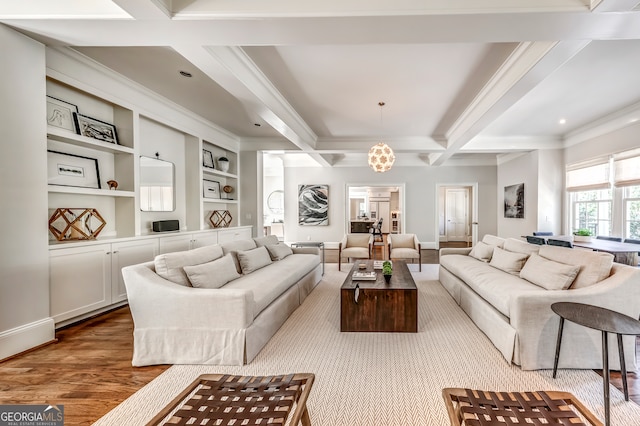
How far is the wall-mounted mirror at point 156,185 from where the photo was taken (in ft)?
14.0

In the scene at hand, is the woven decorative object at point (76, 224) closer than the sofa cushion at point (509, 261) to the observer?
Yes

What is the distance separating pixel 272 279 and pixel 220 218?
322 centimetres

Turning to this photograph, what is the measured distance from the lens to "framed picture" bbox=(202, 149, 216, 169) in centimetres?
563

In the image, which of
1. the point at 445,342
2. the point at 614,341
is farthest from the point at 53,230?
the point at 614,341

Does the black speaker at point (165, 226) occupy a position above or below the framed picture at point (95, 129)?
below

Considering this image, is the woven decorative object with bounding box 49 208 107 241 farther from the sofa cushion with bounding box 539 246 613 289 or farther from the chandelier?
the sofa cushion with bounding box 539 246 613 289

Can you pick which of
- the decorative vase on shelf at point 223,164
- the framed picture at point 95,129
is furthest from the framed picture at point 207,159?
the framed picture at point 95,129

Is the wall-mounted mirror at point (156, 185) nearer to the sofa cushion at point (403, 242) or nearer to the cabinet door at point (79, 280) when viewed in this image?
the cabinet door at point (79, 280)

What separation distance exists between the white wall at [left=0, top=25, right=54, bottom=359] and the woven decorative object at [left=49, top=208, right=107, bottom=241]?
436 mm

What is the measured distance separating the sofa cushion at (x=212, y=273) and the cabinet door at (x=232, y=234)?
2.34 m

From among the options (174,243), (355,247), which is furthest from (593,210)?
(174,243)

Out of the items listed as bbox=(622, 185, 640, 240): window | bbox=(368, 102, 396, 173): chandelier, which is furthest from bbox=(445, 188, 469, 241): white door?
bbox=(368, 102, 396, 173): chandelier

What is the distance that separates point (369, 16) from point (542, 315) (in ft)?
8.23

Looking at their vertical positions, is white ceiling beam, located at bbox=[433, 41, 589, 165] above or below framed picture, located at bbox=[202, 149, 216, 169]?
above
